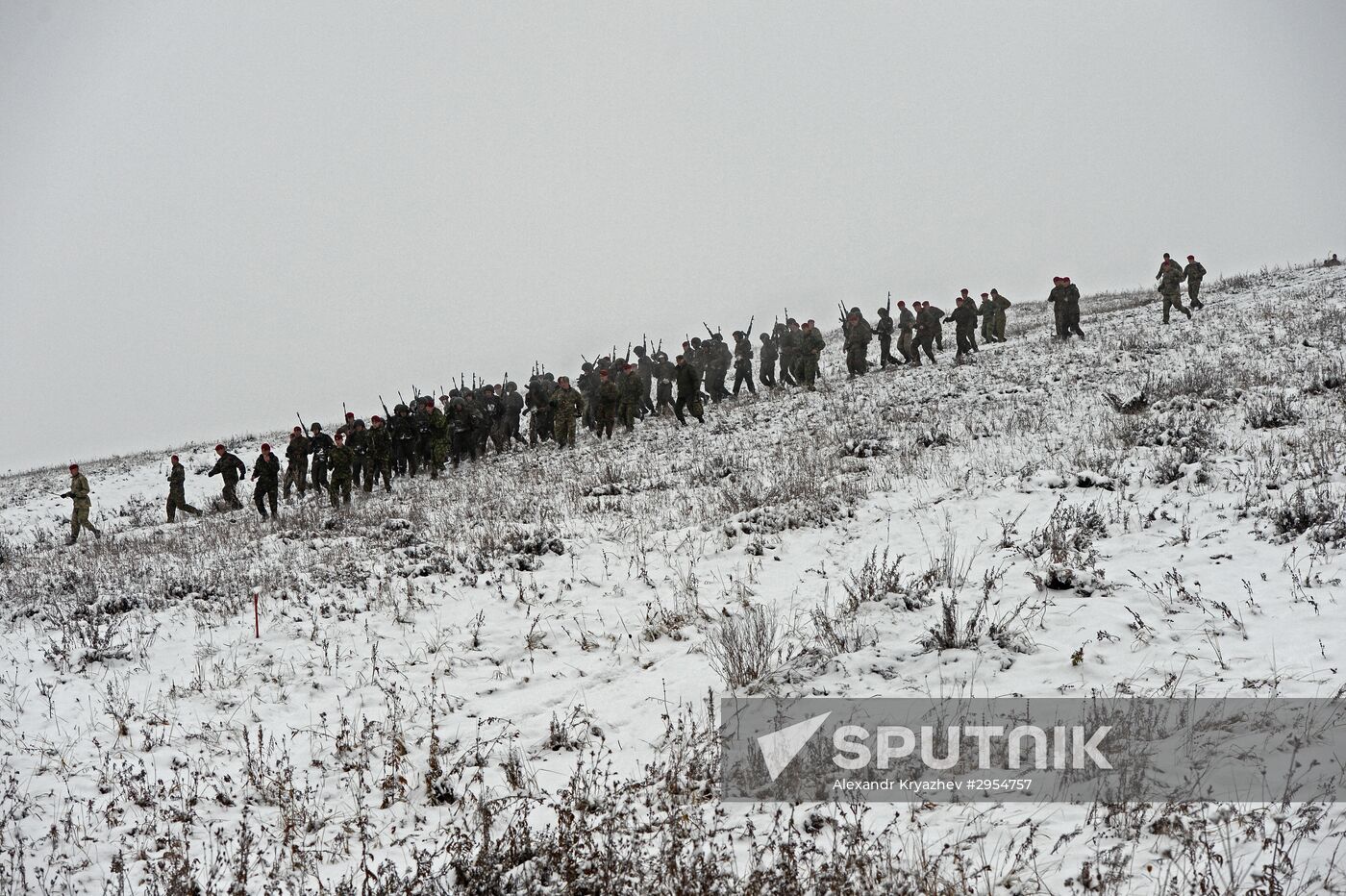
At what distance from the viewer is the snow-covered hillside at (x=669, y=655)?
11.3 feet

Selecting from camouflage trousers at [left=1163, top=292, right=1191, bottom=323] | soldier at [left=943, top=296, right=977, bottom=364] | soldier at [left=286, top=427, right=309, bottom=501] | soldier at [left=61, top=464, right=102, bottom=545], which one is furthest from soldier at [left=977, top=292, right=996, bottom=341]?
soldier at [left=61, top=464, right=102, bottom=545]

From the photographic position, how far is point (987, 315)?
74.1 feet

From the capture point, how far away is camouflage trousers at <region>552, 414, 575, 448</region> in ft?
58.7

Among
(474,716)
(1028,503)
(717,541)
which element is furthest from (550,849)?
(1028,503)

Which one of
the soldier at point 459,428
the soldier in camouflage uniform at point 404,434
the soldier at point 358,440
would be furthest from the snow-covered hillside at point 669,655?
the soldier at point 459,428

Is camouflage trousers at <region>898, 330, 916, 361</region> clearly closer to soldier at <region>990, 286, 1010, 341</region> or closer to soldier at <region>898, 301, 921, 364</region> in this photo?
soldier at <region>898, 301, 921, 364</region>

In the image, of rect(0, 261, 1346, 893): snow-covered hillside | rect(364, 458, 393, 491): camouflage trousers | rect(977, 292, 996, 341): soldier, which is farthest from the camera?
rect(977, 292, 996, 341): soldier

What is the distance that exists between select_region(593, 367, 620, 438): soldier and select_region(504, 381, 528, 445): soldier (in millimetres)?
2637

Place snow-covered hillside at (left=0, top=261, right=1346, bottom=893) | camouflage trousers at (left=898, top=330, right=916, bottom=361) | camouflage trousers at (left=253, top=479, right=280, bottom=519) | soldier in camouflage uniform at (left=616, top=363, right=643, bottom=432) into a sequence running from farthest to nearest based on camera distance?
camouflage trousers at (left=898, top=330, right=916, bottom=361), soldier in camouflage uniform at (left=616, top=363, right=643, bottom=432), camouflage trousers at (left=253, top=479, right=280, bottom=519), snow-covered hillside at (left=0, top=261, right=1346, bottom=893)

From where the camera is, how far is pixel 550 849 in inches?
139

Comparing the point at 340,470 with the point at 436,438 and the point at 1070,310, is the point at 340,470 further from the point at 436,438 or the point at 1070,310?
the point at 1070,310

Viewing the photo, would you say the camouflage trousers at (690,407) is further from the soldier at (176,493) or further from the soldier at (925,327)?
the soldier at (176,493)

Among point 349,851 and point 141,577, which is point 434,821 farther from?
point 141,577

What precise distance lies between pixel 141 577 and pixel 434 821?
8.29 m
